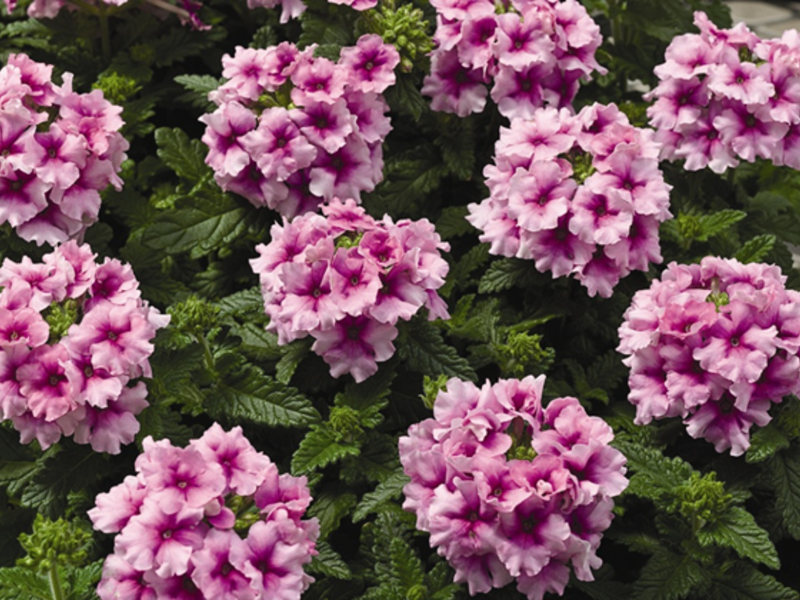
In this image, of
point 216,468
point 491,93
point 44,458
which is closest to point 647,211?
point 491,93

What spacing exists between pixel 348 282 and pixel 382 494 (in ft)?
1.38

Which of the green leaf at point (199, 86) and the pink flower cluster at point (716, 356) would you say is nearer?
the pink flower cluster at point (716, 356)

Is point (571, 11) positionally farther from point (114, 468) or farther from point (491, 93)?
point (114, 468)

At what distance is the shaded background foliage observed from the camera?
2.21 meters

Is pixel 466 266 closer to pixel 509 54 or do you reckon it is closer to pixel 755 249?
pixel 509 54

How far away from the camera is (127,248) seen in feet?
9.05

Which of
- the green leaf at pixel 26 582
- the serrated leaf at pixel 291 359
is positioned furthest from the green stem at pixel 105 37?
the green leaf at pixel 26 582

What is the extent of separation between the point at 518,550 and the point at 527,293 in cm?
92

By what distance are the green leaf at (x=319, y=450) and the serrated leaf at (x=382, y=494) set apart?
3.4 inches

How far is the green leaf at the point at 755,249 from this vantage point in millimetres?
2666

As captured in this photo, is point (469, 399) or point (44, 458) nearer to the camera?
point (469, 399)

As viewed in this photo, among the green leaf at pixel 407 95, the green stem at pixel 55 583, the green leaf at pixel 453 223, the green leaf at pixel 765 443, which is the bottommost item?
the green stem at pixel 55 583

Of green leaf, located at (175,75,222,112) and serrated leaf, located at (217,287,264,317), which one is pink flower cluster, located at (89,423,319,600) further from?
green leaf, located at (175,75,222,112)

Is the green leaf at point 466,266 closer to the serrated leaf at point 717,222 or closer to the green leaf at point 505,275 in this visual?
the green leaf at point 505,275
